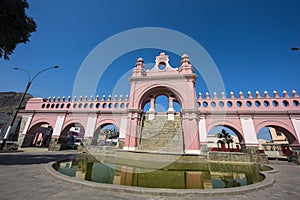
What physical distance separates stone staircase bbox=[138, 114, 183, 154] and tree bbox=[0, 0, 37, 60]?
41.6ft

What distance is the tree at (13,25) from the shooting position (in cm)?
770

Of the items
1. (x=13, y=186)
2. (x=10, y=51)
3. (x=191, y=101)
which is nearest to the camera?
(x=13, y=186)

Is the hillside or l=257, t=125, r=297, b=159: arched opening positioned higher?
the hillside

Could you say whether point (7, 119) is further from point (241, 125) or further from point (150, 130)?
point (241, 125)

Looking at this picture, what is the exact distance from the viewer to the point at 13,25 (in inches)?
326

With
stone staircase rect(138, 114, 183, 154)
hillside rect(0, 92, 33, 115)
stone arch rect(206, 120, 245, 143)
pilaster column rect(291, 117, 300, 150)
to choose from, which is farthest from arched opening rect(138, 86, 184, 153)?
hillside rect(0, 92, 33, 115)

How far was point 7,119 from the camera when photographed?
23922 millimetres

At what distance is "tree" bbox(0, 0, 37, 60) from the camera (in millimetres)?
7703

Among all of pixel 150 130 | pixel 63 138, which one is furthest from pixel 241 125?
pixel 63 138

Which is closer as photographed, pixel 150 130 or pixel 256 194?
pixel 256 194

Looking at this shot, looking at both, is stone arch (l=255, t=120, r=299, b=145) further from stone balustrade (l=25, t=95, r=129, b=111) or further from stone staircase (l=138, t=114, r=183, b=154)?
stone balustrade (l=25, t=95, r=129, b=111)

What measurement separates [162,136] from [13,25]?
14.0 metres

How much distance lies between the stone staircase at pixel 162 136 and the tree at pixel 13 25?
41.6 feet

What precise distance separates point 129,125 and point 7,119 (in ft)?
78.4
